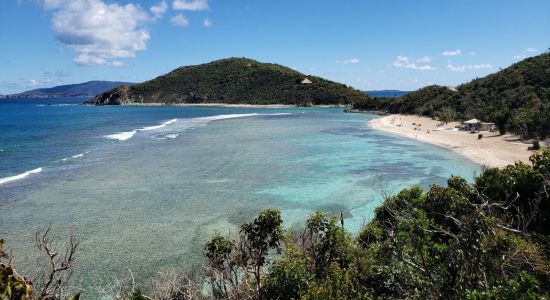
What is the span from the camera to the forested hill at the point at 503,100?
47.3 m

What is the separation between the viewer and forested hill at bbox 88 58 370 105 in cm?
16212

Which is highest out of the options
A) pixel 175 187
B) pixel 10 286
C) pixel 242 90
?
pixel 242 90

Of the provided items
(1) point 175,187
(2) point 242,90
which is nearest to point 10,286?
(1) point 175,187

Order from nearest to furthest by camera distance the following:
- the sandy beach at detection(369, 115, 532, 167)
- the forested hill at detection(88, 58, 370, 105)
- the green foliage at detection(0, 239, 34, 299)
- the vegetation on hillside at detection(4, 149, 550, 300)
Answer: the green foliage at detection(0, 239, 34, 299)
the vegetation on hillside at detection(4, 149, 550, 300)
the sandy beach at detection(369, 115, 532, 167)
the forested hill at detection(88, 58, 370, 105)

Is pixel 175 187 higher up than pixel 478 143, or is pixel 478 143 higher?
pixel 478 143

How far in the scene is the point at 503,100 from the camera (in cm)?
6322

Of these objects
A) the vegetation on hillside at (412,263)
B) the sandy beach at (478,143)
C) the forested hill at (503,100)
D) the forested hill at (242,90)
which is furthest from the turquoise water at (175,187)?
the forested hill at (242,90)

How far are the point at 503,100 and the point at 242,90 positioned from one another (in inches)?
5007

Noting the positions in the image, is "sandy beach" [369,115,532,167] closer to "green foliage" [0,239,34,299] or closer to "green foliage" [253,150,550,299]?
"green foliage" [253,150,550,299]

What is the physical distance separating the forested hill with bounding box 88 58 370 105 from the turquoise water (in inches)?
4381

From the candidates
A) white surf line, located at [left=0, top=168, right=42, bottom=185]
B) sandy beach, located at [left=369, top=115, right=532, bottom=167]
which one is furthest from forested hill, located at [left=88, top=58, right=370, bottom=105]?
white surf line, located at [left=0, top=168, right=42, bottom=185]

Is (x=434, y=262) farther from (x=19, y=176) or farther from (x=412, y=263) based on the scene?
(x=19, y=176)

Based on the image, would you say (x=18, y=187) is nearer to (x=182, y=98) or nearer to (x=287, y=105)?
(x=287, y=105)

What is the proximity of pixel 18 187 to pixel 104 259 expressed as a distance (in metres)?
16.3
